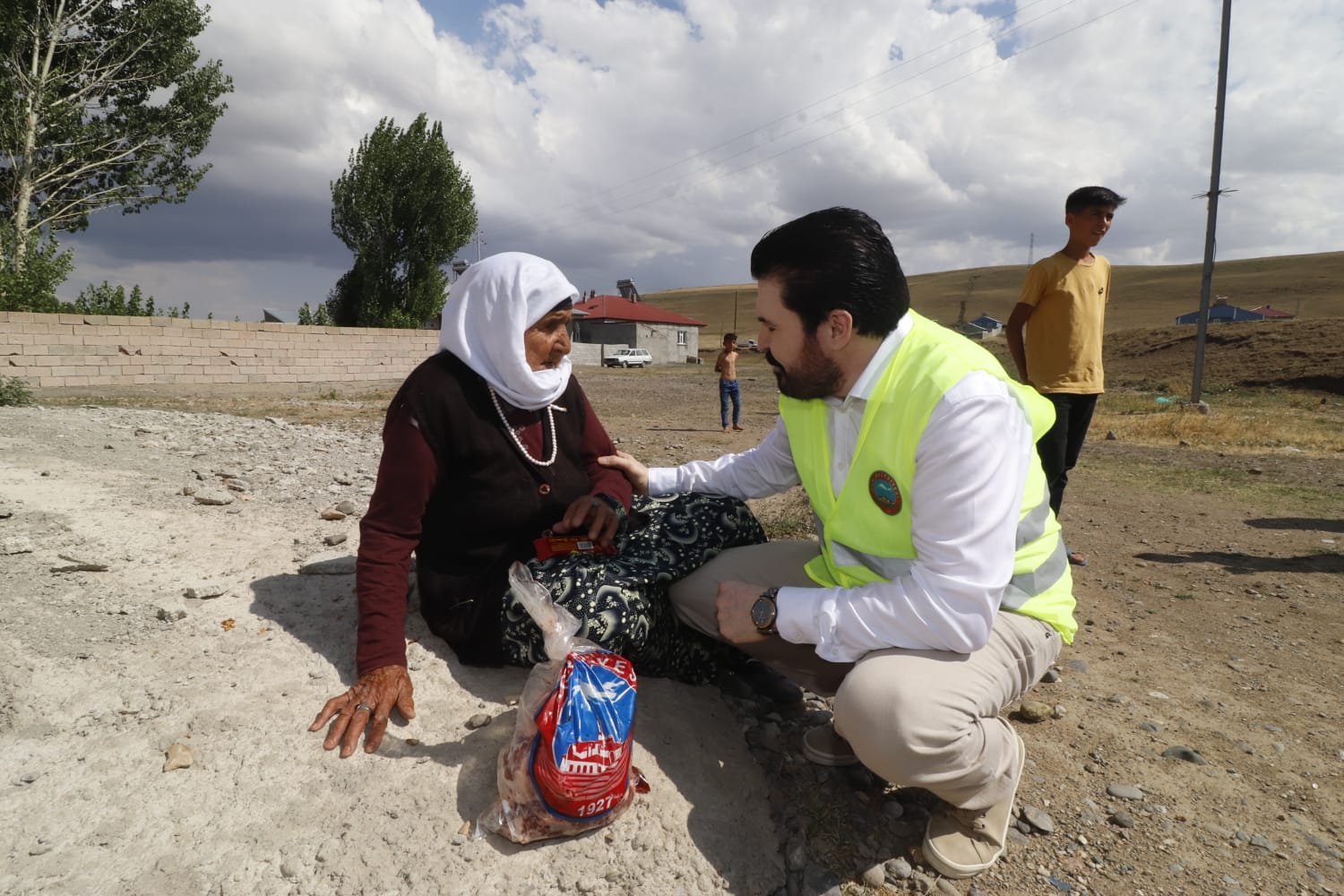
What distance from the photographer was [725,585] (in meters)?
2.17

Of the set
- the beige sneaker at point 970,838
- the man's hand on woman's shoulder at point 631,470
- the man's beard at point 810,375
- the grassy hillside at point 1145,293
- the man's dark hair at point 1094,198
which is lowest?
the beige sneaker at point 970,838

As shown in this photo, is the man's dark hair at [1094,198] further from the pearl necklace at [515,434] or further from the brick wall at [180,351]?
the brick wall at [180,351]

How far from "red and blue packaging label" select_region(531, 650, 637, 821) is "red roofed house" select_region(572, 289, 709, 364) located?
4731 cm

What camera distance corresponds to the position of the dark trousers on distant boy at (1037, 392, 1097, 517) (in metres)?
4.19

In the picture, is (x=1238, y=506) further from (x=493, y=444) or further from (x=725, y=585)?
(x=493, y=444)

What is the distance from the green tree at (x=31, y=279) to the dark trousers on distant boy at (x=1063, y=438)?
16.8 metres

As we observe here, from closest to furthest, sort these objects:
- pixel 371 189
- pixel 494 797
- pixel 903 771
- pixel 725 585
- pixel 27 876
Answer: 1. pixel 27 876
2. pixel 903 771
3. pixel 494 797
4. pixel 725 585
5. pixel 371 189

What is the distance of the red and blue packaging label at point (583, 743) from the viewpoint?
5.94 ft

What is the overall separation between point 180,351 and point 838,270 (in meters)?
16.7

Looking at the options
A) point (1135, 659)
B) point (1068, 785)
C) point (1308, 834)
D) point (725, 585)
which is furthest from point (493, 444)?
point (1135, 659)

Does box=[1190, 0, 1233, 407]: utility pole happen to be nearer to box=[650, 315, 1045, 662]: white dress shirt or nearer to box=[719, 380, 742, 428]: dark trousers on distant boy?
box=[719, 380, 742, 428]: dark trousers on distant boy

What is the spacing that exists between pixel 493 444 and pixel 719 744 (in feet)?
3.81

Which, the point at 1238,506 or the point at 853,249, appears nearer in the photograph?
the point at 853,249

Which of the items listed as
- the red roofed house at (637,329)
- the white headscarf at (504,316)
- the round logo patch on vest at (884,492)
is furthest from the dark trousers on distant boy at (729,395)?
the red roofed house at (637,329)
